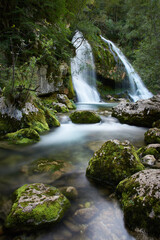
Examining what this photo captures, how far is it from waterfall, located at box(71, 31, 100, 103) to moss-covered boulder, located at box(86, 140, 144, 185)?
12.2m

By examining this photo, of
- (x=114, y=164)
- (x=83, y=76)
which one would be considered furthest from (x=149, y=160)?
(x=83, y=76)

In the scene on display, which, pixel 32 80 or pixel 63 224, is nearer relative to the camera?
pixel 63 224

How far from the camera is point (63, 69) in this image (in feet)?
40.6

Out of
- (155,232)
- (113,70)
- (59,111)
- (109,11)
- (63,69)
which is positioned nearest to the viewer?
(155,232)

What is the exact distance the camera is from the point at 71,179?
283cm

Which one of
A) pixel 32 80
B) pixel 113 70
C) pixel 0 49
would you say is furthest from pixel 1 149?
pixel 113 70

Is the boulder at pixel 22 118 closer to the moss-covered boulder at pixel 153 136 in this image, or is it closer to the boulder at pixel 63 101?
the moss-covered boulder at pixel 153 136

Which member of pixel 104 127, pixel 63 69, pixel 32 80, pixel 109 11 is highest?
pixel 109 11

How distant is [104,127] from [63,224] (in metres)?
5.44

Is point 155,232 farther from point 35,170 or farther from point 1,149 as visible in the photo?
point 1,149

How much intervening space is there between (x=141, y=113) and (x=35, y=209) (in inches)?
256

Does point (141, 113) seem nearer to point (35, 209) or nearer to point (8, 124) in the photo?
point (8, 124)

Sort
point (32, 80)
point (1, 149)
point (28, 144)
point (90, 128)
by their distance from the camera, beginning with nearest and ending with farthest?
point (1, 149), point (28, 144), point (32, 80), point (90, 128)

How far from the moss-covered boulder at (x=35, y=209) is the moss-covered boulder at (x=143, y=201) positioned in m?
0.83
